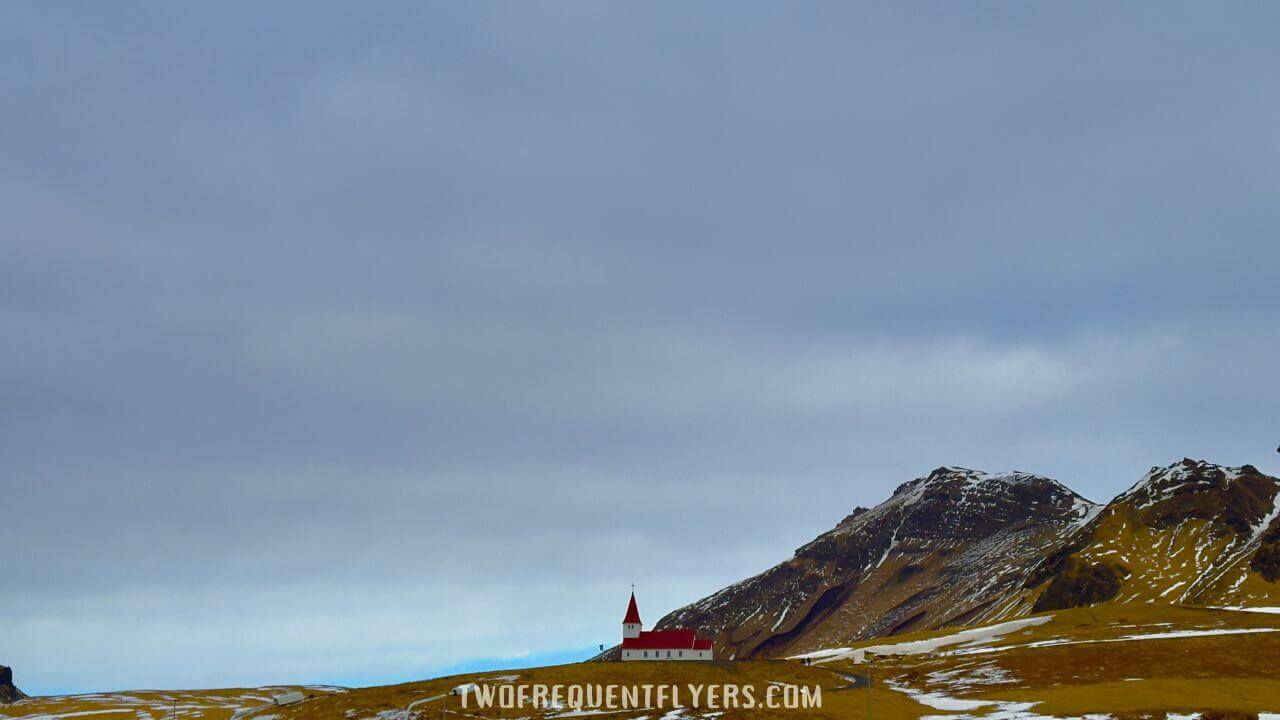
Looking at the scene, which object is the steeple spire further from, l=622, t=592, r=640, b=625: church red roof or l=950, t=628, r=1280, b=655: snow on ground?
l=950, t=628, r=1280, b=655: snow on ground

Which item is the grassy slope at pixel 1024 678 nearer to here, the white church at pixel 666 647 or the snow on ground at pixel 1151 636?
the snow on ground at pixel 1151 636

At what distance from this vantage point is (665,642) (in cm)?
16075

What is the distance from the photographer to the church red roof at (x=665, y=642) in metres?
160

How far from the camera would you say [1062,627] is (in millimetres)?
189500

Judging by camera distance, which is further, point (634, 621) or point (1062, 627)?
point (1062, 627)

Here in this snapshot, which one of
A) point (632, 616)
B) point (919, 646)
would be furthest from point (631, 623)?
point (919, 646)

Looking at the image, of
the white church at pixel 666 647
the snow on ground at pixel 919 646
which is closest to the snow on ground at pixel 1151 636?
the snow on ground at pixel 919 646

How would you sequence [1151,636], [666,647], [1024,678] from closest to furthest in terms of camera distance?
[1024,678] < [1151,636] < [666,647]

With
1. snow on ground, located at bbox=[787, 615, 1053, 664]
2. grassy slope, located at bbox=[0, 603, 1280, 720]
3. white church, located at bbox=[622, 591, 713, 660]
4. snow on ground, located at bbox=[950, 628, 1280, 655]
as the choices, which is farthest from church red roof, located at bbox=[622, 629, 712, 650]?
snow on ground, located at bbox=[950, 628, 1280, 655]

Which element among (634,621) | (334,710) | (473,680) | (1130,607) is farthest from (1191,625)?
(334,710)

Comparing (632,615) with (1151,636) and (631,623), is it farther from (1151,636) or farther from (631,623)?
(1151,636)

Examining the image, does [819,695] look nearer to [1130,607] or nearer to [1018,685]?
[1018,685]

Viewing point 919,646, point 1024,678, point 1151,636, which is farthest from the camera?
point 919,646

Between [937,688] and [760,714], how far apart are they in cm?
3353
